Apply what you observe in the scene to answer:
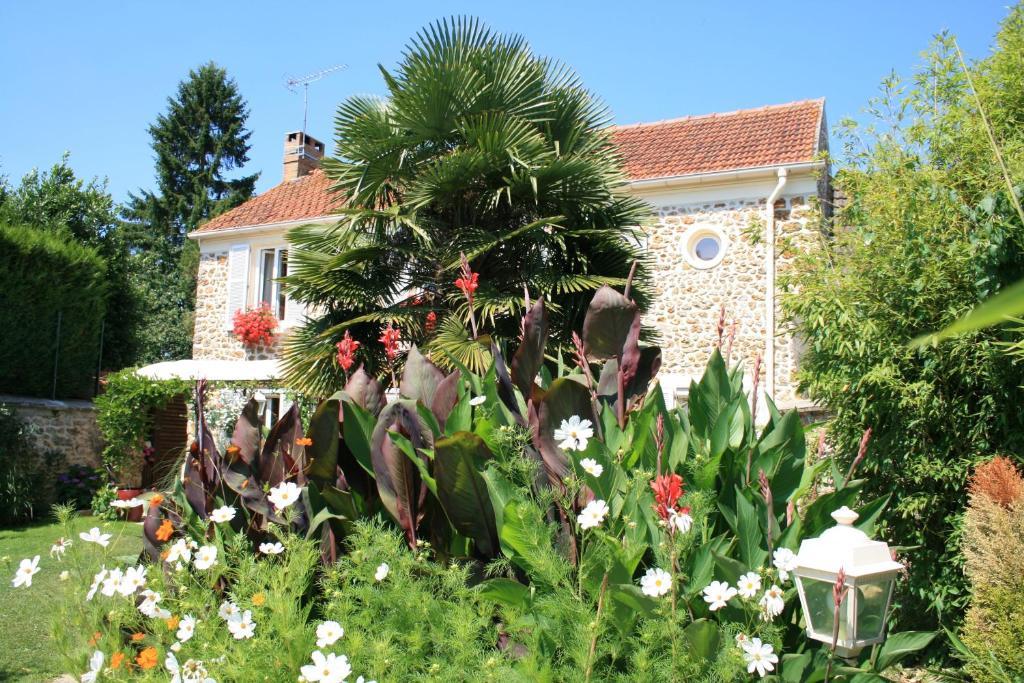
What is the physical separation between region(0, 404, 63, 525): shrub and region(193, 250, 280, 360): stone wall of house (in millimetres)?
3650

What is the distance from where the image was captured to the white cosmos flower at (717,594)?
2.18 meters

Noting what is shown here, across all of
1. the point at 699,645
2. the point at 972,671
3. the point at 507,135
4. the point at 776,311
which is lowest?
the point at 972,671

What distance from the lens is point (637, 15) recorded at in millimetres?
5668

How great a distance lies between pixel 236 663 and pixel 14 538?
9.55 meters

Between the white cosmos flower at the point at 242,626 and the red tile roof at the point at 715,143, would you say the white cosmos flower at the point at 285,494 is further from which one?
the red tile roof at the point at 715,143

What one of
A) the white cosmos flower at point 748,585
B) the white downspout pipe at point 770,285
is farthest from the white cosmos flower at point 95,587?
the white downspout pipe at point 770,285

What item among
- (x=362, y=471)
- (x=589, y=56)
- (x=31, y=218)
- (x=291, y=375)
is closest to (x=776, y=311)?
(x=589, y=56)

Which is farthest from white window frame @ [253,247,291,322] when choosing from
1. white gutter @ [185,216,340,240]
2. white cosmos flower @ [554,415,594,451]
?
white cosmos flower @ [554,415,594,451]

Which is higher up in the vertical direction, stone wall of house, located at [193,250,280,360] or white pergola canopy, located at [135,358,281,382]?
stone wall of house, located at [193,250,280,360]

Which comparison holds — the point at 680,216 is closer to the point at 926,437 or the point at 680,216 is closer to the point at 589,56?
the point at 589,56

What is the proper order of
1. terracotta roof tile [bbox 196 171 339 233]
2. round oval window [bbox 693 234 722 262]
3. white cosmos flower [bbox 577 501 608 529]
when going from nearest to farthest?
white cosmos flower [bbox 577 501 608 529]
round oval window [bbox 693 234 722 262]
terracotta roof tile [bbox 196 171 339 233]

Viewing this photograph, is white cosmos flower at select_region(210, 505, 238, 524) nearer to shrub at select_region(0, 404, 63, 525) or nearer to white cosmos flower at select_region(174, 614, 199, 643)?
white cosmos flower at select_region(174, 614, 199, 643)

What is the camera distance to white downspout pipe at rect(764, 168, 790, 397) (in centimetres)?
1116

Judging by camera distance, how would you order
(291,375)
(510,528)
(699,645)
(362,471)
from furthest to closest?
1. (291,375)
2. (362,471)
3. (510,528)
4. (699,645)
